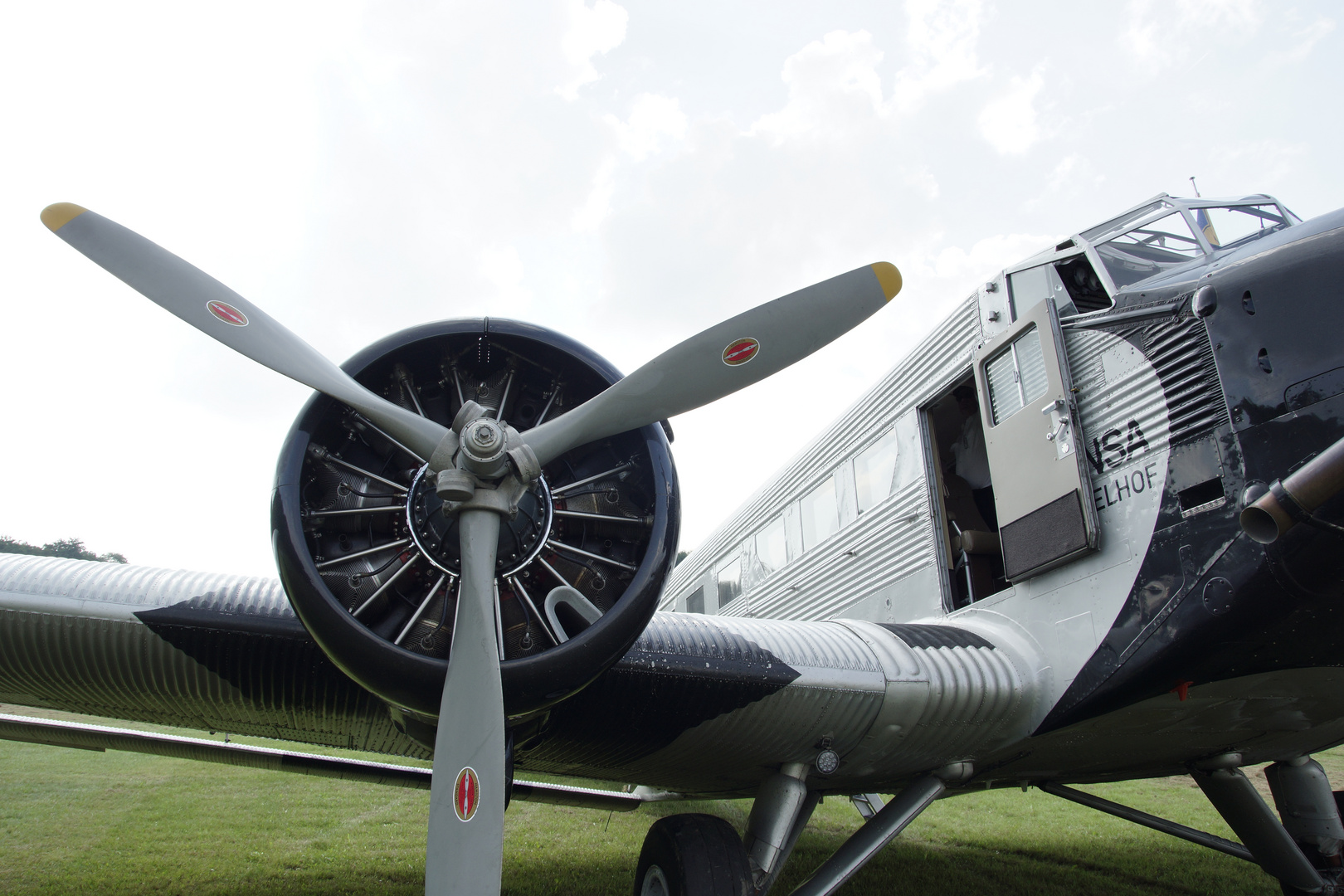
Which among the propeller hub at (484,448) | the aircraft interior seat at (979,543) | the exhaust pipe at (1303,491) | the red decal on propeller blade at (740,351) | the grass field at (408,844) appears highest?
the red decal on propeller blade at (740,351)

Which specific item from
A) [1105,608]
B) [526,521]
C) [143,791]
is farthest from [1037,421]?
[143,791]

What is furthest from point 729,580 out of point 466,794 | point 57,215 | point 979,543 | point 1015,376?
point 57,215

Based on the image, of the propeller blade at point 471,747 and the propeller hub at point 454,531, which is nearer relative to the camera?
the propeller blade at point 471,747

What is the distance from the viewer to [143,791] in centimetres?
1080

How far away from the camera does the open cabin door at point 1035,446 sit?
4.11 m

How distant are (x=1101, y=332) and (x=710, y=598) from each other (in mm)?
7117

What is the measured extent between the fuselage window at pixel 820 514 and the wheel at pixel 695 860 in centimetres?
338

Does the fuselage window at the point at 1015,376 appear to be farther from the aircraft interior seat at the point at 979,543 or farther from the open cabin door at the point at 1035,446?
the aircraft interior seat at the point at 979,543

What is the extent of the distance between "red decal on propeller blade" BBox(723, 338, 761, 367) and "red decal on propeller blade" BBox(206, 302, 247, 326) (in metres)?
1.94

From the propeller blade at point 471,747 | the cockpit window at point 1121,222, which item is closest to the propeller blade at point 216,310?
the propeller blade at point 471,747

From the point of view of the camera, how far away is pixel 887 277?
3.18 metres

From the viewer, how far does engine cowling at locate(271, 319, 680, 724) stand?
291 cm

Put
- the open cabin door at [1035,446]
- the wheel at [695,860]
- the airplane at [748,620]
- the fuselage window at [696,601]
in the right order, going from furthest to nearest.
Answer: the fuselage window at [696,601]
the open cabin door at [1035,446]
the wheel at [695,860]
the airplane at [748,620]

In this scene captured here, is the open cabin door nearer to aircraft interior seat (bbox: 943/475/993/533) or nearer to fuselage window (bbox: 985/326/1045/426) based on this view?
fuselage window (bbox: 985/326/1045/426)
